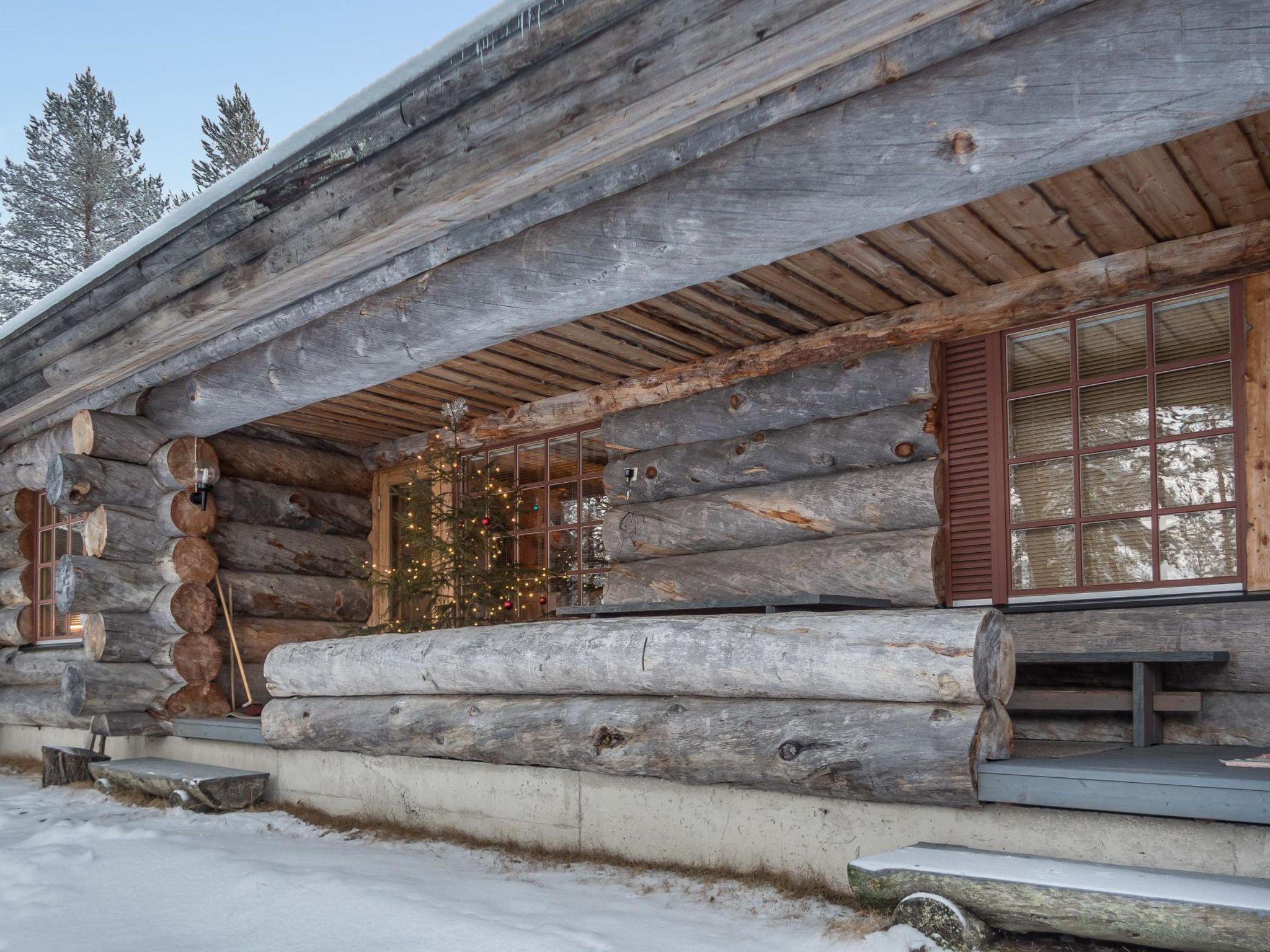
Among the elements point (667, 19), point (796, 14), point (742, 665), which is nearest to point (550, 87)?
point (667, 19)

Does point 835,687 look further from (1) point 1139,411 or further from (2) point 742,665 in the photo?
(1) point 1139,411

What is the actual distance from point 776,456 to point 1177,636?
2391 millimetres

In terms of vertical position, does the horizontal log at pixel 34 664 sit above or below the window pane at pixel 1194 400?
below

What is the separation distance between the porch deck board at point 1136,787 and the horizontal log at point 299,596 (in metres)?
6.26

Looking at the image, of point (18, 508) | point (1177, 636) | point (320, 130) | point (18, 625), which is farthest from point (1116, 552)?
point (18, 508)

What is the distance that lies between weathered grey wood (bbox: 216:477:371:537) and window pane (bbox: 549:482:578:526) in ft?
6.67

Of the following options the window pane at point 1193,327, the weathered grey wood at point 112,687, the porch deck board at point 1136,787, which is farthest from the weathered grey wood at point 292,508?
the window pane at point 1193,327

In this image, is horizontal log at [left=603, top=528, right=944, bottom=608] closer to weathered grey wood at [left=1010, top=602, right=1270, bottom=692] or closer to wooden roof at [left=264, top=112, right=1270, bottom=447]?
weathered grey wood at [left=1010, top=602, right=1270, bottom=692]

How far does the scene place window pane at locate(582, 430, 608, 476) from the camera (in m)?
8.10

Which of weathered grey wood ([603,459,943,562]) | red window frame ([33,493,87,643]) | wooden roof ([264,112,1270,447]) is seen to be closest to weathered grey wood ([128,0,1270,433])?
wooden roof ([264,112,1270,447])

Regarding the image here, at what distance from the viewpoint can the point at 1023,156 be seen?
3398 mm

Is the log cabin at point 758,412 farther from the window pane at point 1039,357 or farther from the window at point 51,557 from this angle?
the window at point 51,557

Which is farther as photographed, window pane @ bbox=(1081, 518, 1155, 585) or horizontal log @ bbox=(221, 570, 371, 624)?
horizontal log @ bbox=(221, 570, 371, 624)

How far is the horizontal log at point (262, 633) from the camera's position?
27.0 feet
